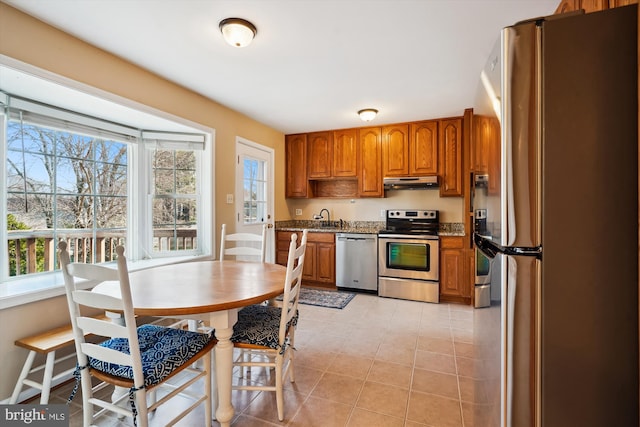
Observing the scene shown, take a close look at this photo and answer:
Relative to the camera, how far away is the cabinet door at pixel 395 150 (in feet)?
13.7

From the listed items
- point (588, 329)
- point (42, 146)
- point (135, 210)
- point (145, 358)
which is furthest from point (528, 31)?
point (135, 210)

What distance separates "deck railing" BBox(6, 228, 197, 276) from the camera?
2.11m

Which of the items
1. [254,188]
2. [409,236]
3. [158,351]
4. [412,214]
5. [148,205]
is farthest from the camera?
[412,214]

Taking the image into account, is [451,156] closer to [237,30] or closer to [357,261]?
[357,261]

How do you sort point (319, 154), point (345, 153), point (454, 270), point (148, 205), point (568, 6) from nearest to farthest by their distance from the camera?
point (568, 6), point (148, 205), point (454, 270), point (345, 153), point (319, 154)

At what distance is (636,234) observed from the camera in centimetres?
83

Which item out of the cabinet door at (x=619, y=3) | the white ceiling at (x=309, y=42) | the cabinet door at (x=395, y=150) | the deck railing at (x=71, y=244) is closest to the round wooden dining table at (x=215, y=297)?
the deck railing at (x=71, y=244)

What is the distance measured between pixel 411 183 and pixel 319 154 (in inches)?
60.0

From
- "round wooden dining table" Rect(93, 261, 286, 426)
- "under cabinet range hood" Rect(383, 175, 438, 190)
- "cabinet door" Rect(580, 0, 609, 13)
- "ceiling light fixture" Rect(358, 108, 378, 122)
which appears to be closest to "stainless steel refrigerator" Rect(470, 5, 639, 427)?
"cabinet door" Rect(580, 0, 609, 13)

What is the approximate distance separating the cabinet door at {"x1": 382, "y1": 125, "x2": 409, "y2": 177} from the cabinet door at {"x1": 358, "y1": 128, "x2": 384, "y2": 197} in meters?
0.08

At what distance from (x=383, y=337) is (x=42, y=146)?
10.5 feet

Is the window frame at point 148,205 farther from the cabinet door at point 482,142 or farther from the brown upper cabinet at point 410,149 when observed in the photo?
the cabinet door at point 482,142

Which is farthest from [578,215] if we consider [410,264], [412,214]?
[412,214]

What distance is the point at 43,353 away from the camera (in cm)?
166
